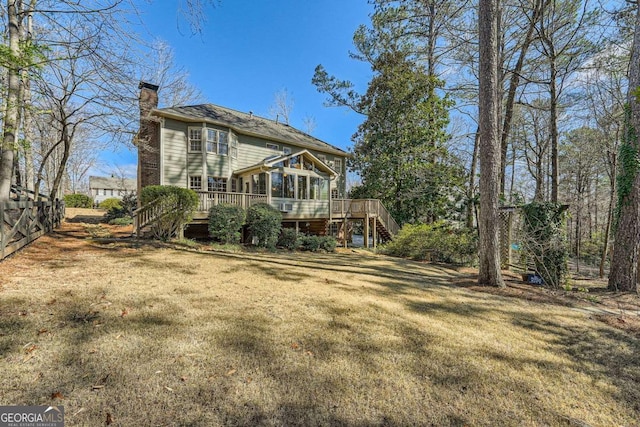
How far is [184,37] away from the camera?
5887 millimetres

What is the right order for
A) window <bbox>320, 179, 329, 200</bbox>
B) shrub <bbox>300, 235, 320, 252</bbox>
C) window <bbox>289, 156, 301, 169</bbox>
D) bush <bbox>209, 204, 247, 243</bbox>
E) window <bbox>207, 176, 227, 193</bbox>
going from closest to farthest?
bush <bbox>209, 204, 247, 243</bbox> → shrub <bbox>300, 235, 320, 252</bbox> → window <bbox>207, 176, 227, 193</bbox> → window <bbox>289, 156, 301, 169</bbox> → window <bbox>320, 179, 329, 200</bbox>

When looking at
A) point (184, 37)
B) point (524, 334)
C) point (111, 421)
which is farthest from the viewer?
point (184, 37)

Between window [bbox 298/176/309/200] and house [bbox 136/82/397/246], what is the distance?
0.06 metres

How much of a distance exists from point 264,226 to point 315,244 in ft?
8.64

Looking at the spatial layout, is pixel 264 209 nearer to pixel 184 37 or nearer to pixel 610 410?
pixel 184 37

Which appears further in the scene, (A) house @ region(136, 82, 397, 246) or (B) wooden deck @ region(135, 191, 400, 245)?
(A) house @ region(136, 82, 397, 246)

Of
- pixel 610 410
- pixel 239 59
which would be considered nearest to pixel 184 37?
pixel 610 410

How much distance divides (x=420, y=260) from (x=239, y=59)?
13.4 meters

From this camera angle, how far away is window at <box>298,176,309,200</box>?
15704 millimetres

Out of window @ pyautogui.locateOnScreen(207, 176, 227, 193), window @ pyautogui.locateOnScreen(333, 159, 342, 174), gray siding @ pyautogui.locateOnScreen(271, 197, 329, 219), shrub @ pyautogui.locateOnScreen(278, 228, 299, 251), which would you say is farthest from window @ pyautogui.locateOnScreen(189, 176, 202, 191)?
window @ pyautogui.locateOnScreen(333, 159, 342, 174)

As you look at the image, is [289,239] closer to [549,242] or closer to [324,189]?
[324,189]

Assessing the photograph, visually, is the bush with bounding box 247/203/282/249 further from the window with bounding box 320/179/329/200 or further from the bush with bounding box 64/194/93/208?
the bush with bounding box 64/194/93/208

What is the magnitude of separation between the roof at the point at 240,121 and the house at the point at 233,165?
0.16 ft

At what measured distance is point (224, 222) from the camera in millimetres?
10719
